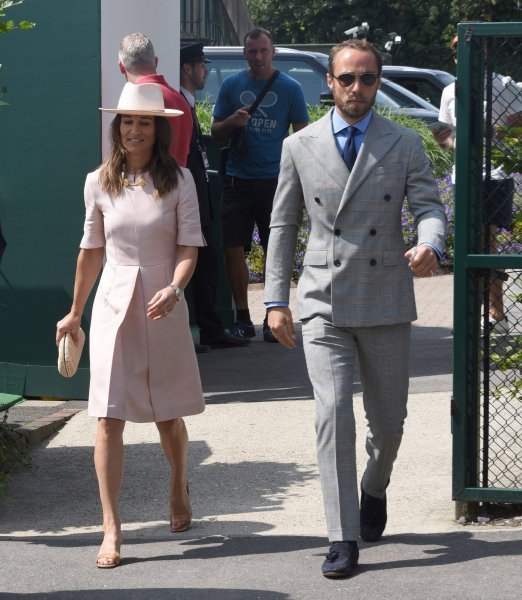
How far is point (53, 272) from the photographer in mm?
7855

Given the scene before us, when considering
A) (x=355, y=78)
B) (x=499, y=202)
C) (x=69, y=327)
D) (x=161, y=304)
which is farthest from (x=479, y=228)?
(x=69, y=327)

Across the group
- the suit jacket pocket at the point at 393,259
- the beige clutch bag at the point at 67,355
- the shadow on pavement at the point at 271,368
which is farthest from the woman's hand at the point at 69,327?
the shadow on pavement at the point at 271,368

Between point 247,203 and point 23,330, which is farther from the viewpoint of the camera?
point 247,203

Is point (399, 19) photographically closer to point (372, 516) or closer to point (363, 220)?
point (372, 516)

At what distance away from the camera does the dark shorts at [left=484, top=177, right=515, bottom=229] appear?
5500mm

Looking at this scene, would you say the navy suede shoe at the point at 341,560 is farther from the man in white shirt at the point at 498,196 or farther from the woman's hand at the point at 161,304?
the man in white shirt at the point at 498,196

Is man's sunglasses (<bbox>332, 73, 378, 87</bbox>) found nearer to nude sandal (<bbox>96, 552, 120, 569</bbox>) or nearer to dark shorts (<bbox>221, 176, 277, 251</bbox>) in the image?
nude sandal (<bbox>96, 552, 120, 569</bbox>)

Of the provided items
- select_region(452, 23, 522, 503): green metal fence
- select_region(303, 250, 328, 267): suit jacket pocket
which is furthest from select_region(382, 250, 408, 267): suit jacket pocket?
select_region(452, 23, 522, 503): green metal fence

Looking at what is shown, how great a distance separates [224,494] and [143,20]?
10.1 feet

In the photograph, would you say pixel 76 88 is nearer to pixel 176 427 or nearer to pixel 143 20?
pixel 143 20

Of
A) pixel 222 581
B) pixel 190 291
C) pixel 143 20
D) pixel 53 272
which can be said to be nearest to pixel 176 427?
pixel 222 581

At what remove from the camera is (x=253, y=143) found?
9742 millimetres

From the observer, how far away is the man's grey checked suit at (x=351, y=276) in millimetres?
4973

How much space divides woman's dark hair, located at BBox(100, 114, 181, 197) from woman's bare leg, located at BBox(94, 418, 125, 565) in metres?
0.92
